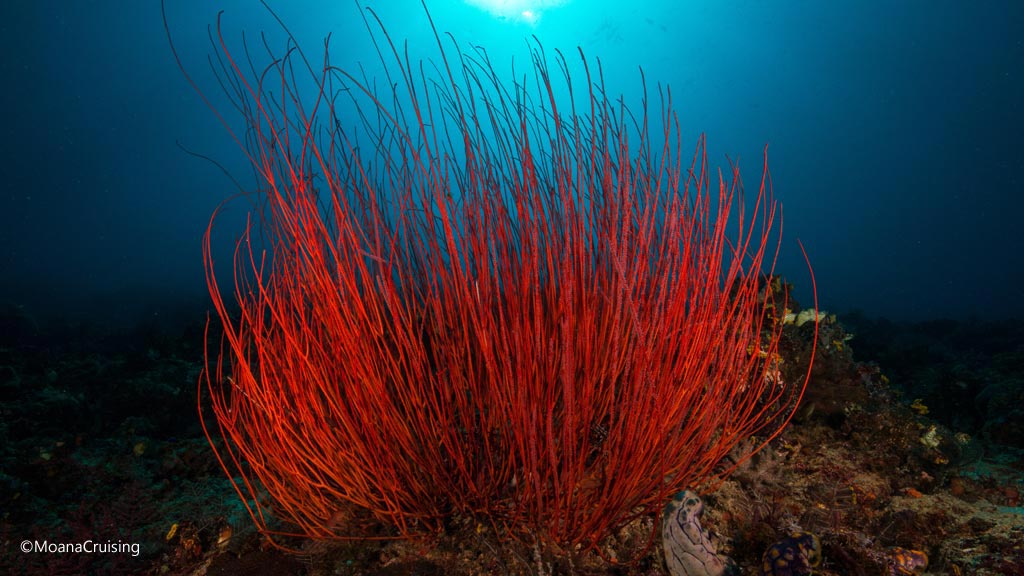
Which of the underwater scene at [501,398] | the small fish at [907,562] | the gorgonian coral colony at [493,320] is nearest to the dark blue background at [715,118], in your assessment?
the underwater scene at [501,398]

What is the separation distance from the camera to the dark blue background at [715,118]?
5178cm

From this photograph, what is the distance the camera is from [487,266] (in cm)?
145

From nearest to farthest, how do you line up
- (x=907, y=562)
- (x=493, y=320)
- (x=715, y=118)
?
(x=493, y=320) < (x=907, y=562) < (x=715, y=118)

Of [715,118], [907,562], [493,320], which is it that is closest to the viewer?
[493,320]

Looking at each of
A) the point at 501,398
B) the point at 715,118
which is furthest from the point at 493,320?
the point at 715,118

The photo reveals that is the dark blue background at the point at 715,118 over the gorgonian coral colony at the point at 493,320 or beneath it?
over

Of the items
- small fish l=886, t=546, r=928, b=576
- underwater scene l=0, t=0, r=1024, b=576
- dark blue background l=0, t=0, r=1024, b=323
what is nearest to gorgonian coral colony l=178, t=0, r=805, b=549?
underwater scene l=0, t=0, r=1024, b=576

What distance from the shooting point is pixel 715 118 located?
79.1 meters

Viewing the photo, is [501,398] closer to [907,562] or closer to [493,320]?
[493,320]

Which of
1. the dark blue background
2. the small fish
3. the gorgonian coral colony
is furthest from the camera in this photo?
the dark blue background

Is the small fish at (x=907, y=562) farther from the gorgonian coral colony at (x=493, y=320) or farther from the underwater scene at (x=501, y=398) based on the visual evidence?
the gorgonian coral colony at (x=493, y=320)

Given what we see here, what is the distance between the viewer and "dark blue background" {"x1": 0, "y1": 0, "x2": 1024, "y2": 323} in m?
51.8

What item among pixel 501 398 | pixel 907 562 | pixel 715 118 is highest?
pixel 715 118

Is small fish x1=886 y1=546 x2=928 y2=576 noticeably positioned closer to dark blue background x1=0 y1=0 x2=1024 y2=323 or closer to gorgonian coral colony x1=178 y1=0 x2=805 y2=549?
gorgonian coral colony x1=178 y1=0 x2=805 y2=549
